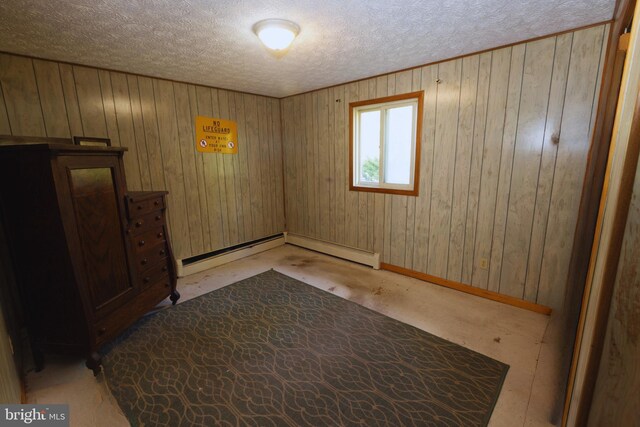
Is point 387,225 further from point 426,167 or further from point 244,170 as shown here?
point 244,170

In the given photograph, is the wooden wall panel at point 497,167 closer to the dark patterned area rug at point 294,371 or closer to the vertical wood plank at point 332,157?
the vertical wood plank at point 332,157

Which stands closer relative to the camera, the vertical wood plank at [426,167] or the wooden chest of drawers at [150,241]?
the wooden chest of drawers at [150,241]

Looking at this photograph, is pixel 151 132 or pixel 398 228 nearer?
pixel 151 132

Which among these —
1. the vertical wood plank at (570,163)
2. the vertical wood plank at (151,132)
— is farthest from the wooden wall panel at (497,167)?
the vertical wood plank at (151,132)

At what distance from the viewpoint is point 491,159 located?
2.58 m

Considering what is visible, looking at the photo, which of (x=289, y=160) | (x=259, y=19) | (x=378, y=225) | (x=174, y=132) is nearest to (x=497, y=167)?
(x=378, y=225)

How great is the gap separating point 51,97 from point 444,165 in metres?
3.72

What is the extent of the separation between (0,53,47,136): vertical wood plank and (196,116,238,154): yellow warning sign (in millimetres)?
1400

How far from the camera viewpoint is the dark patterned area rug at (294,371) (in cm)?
153

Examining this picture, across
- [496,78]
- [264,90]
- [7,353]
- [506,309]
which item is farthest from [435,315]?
[264,90]

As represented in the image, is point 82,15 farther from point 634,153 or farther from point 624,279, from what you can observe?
point 624,279

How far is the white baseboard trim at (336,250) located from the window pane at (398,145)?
988 mm

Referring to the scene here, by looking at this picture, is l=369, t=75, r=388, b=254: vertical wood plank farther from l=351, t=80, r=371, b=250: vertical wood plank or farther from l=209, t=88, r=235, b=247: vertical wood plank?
l=209, t=88, r=235, b=247: vertical wood plank

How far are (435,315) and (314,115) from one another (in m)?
2.91
